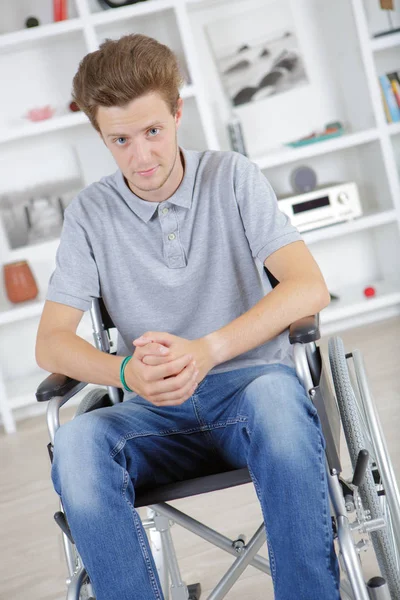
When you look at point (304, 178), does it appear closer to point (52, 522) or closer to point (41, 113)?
point (41, 113)

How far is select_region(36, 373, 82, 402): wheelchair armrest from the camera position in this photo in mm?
1490

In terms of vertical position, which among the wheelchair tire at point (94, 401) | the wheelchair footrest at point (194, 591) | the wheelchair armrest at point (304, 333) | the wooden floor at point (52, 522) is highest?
the wheelchair armrest at point (304, 333)

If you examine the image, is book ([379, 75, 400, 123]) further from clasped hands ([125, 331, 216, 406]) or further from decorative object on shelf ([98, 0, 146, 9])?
clasped hands ([125, 331, 216, 406])

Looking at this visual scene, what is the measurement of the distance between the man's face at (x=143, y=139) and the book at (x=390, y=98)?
8.44 ft

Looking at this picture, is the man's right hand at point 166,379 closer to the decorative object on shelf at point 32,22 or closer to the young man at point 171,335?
the young man at point 171,335

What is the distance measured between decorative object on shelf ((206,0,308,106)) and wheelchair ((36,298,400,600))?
270 cm

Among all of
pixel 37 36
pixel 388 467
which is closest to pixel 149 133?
pixel 388 467

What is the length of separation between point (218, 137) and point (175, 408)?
9.48 ft

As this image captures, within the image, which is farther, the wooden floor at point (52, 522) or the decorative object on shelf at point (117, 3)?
the decorative object on shelf at point (117, 3)

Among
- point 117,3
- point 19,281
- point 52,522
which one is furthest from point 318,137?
point 52,522

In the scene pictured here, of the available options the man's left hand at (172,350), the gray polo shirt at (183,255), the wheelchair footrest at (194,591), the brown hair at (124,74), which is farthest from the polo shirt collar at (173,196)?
the wheelchair footrest at (194,591)

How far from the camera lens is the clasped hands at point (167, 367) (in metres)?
1.41

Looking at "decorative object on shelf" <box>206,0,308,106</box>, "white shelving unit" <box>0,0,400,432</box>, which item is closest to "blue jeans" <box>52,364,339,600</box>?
"white shelving unit" <box>0,0,400,432</box>

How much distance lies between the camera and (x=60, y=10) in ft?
12.6
